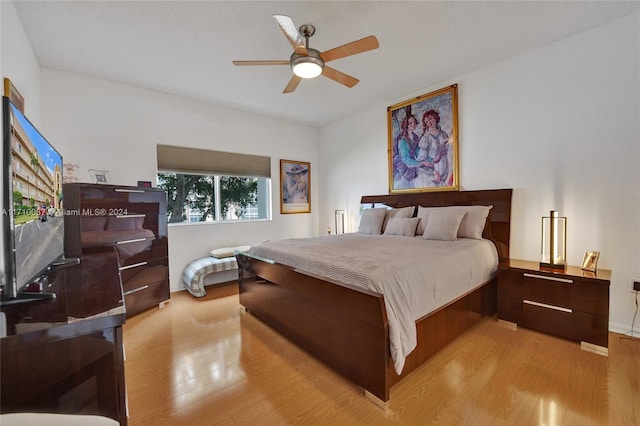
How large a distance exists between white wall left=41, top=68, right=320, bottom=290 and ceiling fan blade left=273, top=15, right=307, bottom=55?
96.0 inches

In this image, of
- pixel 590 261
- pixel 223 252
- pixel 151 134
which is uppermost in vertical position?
Answer: pixel 151 134

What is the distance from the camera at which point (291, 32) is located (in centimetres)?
188

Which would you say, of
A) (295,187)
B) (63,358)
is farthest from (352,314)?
(295,187)

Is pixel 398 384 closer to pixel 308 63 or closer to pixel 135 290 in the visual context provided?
pixel 308 63

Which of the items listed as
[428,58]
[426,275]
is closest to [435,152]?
[428,58]

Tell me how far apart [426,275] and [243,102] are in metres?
3.49

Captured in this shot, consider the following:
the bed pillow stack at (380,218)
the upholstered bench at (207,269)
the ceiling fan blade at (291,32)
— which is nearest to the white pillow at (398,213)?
the bed pillow stack at (380,218)

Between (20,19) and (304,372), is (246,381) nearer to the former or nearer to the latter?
(304,372)

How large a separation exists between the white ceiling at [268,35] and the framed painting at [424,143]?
32cm

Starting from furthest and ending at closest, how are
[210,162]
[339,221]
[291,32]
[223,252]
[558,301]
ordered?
[339,221]
[210,162]
[223,252]
[558,301]
[291,32]

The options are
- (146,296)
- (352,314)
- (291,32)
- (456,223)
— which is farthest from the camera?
(146,296)

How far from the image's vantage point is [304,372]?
1918 millimetres

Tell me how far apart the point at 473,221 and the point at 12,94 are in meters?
4.12

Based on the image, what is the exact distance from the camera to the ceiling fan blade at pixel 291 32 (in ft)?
5.70
